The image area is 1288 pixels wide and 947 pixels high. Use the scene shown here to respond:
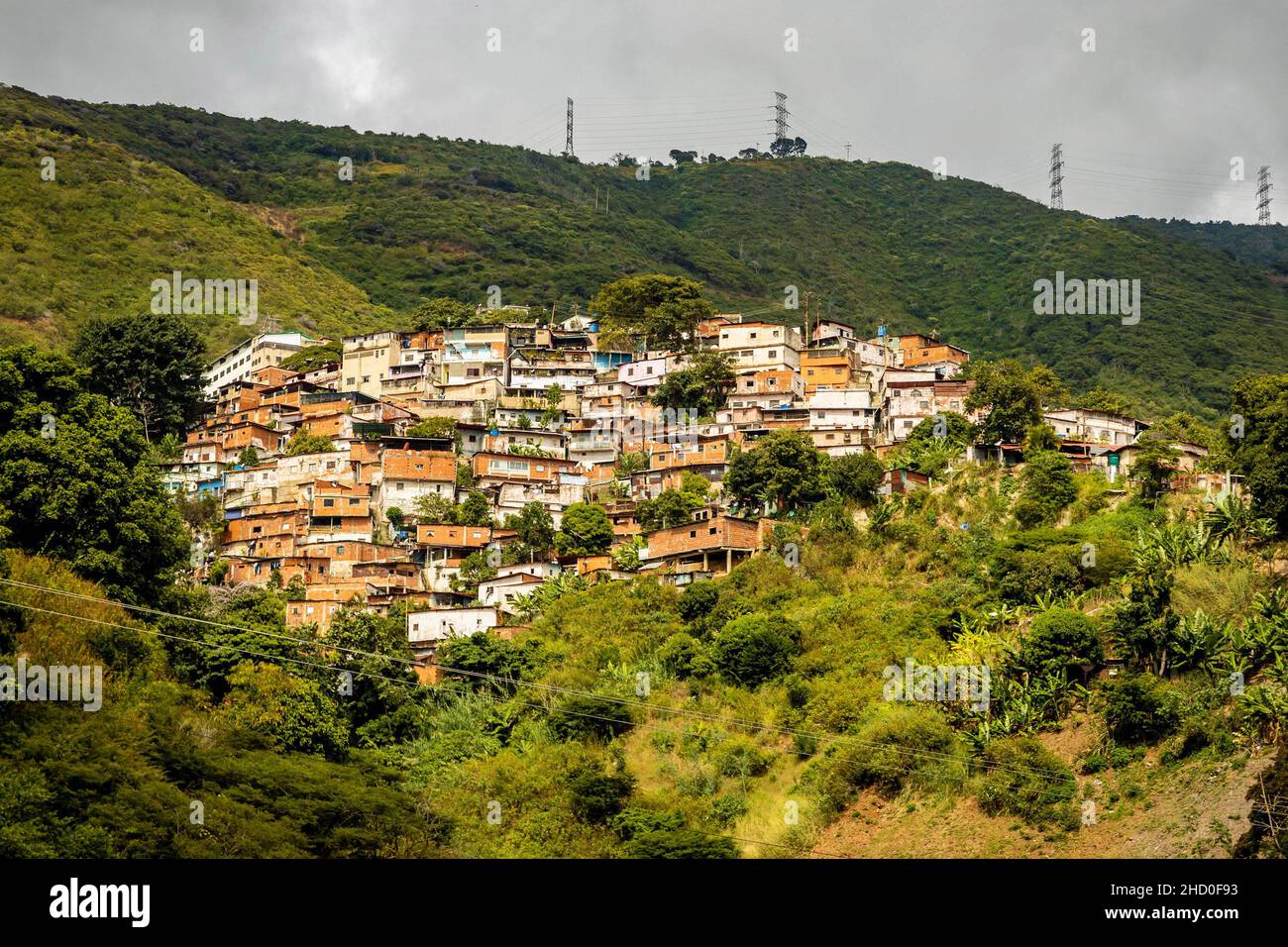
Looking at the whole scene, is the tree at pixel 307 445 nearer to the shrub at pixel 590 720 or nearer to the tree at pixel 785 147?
the shrub at pixel 590 720

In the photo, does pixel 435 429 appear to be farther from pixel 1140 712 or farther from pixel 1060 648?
pixel 1140 712

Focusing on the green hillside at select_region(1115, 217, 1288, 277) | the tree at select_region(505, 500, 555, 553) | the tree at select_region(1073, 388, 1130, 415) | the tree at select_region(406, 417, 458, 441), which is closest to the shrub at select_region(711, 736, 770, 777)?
the tree at select_region(505, 500, 555, 553)

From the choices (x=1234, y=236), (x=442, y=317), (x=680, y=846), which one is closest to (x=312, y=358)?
(x=442, y=317)

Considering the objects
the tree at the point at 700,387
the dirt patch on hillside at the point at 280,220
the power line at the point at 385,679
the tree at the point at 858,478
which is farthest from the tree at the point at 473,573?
the dirt patch on hillside at the point at 280,220

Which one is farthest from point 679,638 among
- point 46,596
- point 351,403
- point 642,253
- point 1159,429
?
point 642,253

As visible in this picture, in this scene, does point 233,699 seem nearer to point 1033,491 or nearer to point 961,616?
point 961,616

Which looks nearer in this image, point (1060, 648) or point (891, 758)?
point (891, 758)

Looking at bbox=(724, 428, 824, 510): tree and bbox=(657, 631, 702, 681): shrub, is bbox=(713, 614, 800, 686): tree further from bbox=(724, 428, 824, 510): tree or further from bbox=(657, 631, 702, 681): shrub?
bbox=(724, 428, 824, 510): tree
